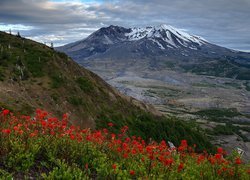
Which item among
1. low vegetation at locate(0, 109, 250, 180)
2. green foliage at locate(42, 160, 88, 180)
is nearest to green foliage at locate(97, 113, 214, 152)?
low vegetation at locate(0, 109, 250, 180)

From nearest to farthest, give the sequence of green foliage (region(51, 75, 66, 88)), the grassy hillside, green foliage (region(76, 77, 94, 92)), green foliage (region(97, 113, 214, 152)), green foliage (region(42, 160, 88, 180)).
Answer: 1. green foliage (region(42, 160, 88, 180))
2. the grassy hillside
3. green foliage (region(51, 75, 66, 88))
4. green foliage (region(97, 113, 214, 152))
5. green foliage (region(76, 77, 94, 92))

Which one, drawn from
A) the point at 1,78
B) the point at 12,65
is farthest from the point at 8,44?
the point at 1,78

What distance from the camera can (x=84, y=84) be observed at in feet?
188

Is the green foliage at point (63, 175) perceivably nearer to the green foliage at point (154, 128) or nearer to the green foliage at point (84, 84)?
the green foliage at point (154, 128)

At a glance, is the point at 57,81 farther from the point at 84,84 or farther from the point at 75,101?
the point at 84,84

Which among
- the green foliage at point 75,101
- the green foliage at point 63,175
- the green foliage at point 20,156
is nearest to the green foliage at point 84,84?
the green foliage at point 75,101

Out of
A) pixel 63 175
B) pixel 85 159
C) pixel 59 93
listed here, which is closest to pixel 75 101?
pixel 59 93

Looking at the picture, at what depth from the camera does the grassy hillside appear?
142 ft

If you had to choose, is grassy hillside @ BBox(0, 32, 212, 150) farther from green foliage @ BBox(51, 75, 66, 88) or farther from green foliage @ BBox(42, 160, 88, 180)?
green foliage @ BBox(42, 160, 88, 180)

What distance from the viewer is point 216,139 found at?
128125 millimetres

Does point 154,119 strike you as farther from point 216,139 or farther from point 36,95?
point 216,139

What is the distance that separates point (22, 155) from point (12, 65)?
143 feet

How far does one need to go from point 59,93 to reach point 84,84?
31.3 ft

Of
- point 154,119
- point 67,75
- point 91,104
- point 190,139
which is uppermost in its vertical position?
point 67,75
